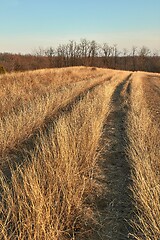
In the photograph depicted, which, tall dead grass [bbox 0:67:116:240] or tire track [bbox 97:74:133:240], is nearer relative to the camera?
tall dead grass [bbox 0:67:116:240]

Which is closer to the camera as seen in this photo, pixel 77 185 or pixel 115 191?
pixel 77 185

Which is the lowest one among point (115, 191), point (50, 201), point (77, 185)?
point (115, 191)

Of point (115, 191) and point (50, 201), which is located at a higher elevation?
point (50, 201)

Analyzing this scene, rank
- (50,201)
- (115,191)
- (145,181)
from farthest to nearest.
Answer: (115,191) → (145,181) → (50,201)

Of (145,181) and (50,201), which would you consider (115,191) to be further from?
(50,201)

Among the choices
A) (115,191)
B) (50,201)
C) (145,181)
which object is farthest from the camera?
(115,191)

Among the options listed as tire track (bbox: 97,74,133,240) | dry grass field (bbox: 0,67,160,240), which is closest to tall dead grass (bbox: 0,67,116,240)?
dry grass field (bbox: 0,67,160,240)

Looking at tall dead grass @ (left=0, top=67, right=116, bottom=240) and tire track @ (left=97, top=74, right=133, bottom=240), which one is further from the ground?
tall dead grass @ (left=0, top=67, right=116, bottom=240)

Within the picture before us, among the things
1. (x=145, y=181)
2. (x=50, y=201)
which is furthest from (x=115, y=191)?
(x=50, y=201)

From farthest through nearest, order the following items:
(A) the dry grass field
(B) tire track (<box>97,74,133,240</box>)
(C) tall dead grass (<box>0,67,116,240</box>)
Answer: (B) tire track (<box>97,74,133,240</box>) < (A) the dry grass field < (C) tall dead grass (<box>0,67,116,240</box>)

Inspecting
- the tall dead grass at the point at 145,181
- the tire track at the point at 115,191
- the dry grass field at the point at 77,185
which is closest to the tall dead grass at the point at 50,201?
the dry grass field at the point at 77,185

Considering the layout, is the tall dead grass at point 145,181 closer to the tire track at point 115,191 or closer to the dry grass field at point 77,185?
the dry grass field at point 77,185

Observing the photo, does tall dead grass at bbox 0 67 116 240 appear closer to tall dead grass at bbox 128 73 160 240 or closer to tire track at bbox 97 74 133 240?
tire track at bbox 97 74 133 240

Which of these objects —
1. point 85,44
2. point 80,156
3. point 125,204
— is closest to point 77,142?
point 80,156
